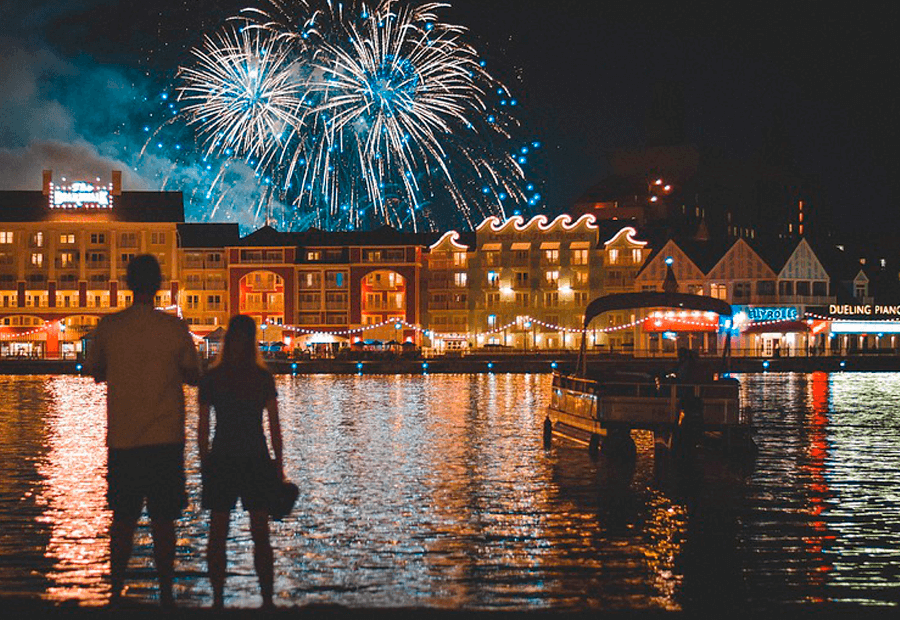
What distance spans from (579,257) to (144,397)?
98.7 m

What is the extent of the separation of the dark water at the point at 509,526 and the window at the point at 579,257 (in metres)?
75.3

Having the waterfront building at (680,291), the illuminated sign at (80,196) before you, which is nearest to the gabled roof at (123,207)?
the illuminated sign at (80,196)

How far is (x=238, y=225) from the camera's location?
403ft

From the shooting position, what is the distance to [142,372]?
9.08 meters

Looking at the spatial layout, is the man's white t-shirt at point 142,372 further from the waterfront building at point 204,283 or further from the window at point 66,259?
the window at point 66,259

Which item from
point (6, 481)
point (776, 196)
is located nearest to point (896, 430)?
point (6, 481)

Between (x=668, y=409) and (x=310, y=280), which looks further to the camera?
(x=310, y=280)

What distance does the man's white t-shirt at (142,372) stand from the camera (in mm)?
9039

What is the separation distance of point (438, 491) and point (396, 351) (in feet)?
249

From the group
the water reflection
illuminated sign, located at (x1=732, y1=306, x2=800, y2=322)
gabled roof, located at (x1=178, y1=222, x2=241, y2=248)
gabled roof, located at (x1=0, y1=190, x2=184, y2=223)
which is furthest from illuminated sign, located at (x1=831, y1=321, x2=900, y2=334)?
the water reflection

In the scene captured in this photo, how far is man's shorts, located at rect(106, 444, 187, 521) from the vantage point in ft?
29.6

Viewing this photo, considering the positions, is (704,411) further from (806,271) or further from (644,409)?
(806,271)

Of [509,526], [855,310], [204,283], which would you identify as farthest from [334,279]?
[509,526]

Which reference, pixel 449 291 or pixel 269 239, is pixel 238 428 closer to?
pixel 449 291
